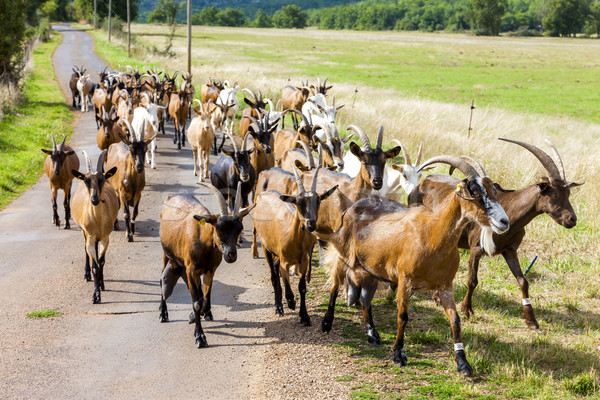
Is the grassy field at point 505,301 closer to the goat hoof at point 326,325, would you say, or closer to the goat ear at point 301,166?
the goat hoof at point 326,325

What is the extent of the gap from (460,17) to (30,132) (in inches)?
1651

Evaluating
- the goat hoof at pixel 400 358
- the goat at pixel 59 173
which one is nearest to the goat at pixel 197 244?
the goat hoof at pixel 400 358

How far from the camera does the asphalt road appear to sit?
6977mm

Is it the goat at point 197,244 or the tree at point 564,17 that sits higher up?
the tree at point 564,17

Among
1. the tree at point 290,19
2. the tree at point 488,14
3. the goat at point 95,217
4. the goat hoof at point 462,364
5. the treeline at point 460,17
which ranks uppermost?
the tree at point 290,19

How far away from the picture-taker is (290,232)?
865 centimetres

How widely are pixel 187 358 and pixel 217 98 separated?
1802 centimetres

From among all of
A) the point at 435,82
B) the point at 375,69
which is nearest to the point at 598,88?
the point at 435,82

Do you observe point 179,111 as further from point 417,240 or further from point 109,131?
point 417,240

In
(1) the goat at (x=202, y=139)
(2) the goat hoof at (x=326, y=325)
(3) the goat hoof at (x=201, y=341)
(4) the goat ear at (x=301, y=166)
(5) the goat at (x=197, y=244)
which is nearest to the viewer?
(5) the goat at (x=197, y=244)

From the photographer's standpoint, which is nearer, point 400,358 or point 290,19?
point 400,358

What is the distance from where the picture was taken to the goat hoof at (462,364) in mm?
6902

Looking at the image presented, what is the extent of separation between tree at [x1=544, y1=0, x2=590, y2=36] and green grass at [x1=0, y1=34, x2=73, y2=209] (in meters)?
37.7

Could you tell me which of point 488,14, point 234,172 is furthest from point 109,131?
point 488,14
